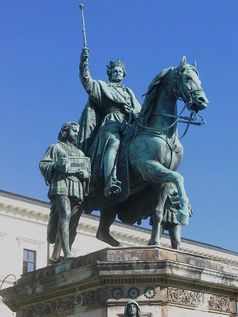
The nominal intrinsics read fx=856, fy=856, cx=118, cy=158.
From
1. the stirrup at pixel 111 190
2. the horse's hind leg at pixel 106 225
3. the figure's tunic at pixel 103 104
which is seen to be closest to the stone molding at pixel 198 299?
the stirrup at pixel 111 190

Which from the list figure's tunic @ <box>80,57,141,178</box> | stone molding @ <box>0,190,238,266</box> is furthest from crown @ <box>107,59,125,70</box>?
stone molding @ <box>0,190,238,266</box>

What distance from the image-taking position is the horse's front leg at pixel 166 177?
44.4 ft

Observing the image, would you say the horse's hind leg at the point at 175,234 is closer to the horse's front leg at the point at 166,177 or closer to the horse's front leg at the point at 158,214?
the horse's front leg at the point at 158,214

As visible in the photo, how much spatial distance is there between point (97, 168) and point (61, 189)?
0.80 m

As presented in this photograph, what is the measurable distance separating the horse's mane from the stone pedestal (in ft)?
8.48

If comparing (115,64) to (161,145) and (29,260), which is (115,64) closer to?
(161,145)

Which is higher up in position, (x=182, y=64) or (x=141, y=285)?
(x=182, y=64)

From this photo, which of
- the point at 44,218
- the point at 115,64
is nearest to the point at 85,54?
the point at 115,64

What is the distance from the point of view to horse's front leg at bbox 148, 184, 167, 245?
1375 cm

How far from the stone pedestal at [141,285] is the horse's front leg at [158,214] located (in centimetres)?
69

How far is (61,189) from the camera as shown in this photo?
14.4 metres

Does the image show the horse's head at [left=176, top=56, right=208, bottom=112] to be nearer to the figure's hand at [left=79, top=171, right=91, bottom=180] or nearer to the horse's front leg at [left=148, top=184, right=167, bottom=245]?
the horse's front leg at [left=148, top=184, right=167, bottom=245]

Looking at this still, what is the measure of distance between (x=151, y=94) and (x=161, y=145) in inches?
38.9

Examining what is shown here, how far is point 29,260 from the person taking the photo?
5950 cm
